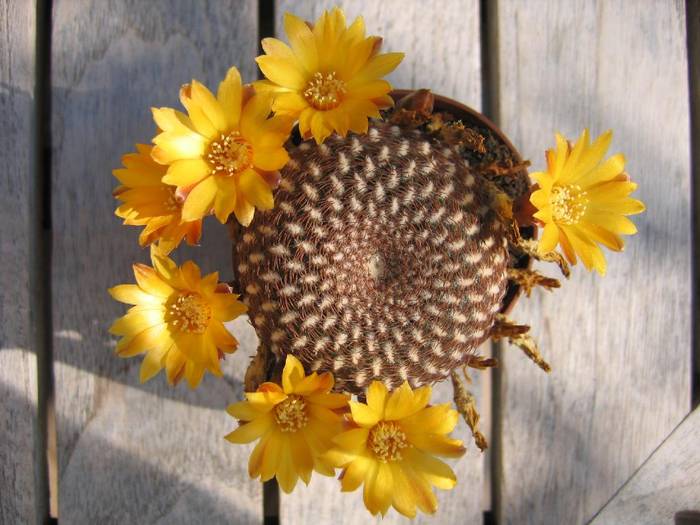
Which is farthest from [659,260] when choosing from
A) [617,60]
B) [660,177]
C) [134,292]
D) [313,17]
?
[134,292]

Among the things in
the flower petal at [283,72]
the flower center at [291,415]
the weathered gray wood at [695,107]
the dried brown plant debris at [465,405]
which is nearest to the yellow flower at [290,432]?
the flower center at [291,415]

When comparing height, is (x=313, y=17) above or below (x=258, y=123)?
above

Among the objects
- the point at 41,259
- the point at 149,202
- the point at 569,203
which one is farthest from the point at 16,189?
the point at 569,203

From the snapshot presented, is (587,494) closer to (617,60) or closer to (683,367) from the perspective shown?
(683,367)

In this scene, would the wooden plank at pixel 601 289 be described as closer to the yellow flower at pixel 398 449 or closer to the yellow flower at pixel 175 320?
the yellow flower at pixel 398 449

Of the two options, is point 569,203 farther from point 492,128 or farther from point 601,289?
point 601,289
